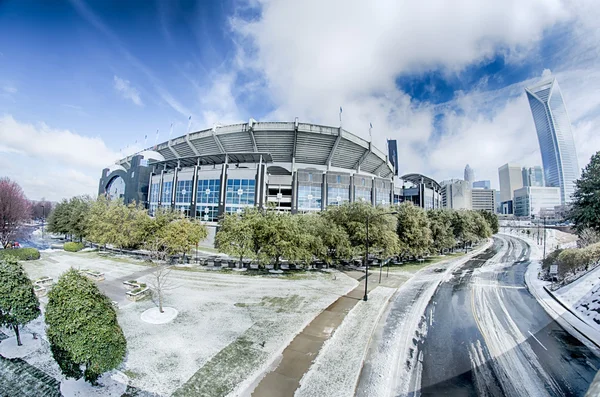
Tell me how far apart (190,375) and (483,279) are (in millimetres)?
32620

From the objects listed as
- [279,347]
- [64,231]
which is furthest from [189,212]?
Answer: [279,347]

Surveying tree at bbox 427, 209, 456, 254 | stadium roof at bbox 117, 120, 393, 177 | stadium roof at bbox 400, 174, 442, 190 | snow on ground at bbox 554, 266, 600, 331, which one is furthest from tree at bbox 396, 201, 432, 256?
stadium roof at bbox 400, 174, 442, 190

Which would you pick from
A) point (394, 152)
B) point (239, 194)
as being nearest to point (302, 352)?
point (239, 194)

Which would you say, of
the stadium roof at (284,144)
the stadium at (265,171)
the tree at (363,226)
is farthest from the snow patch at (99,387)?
the stadium roof at (284,144)

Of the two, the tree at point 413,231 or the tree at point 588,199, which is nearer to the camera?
the tree at point 588,199

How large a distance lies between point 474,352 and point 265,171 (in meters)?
52.0

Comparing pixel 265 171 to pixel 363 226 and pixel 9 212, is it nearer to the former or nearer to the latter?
pixel 363 226

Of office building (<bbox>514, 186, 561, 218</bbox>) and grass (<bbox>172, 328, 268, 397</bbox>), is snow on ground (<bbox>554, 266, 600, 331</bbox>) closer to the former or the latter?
grass (<bbox>172, 328, 268, 397</bbox>)

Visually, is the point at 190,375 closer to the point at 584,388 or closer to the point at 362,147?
the point at 584,388

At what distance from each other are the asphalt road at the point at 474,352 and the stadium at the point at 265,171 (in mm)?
41343

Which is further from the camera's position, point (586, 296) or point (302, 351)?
point (586, 296)

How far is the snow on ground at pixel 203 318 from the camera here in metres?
11.3

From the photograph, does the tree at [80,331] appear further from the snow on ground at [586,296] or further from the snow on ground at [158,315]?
the snow on ground at [586,296]

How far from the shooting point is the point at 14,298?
1234cm
